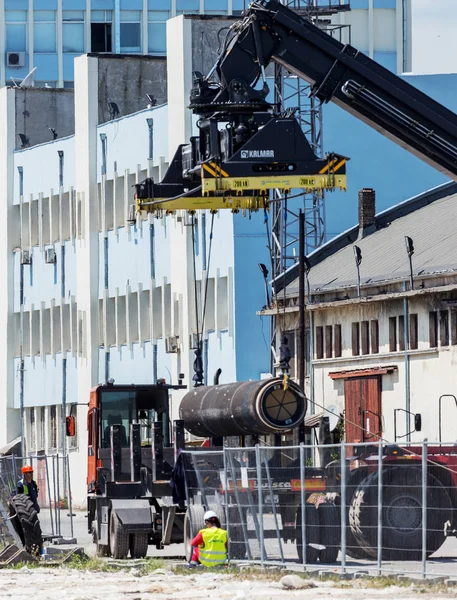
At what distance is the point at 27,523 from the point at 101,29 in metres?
69.1

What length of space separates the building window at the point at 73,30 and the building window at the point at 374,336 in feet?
164

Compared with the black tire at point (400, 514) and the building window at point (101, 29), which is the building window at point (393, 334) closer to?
the black tire at point (400, 514)

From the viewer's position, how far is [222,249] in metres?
57.9

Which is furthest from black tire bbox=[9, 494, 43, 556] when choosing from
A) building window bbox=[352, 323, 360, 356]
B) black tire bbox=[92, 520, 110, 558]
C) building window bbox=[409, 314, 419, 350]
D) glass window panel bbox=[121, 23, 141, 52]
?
glass window panel bbox=[121, 23, 141, 52]

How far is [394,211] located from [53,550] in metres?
29.5

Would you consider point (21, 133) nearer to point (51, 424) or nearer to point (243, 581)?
point (51, 424)

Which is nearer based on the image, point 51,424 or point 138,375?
point 138,375

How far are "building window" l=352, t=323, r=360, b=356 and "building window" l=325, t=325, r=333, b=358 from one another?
1441 mm

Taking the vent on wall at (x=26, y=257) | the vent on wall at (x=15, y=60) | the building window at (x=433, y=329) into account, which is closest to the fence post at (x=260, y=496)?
the building window at (x=433, y=329)

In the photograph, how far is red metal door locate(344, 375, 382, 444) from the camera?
50.0 meters

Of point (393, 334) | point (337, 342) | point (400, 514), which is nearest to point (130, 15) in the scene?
point (337, 342)

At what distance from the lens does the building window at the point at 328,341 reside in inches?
2096

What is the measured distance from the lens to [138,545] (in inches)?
1216

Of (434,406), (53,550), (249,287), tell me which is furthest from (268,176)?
(249,287)
